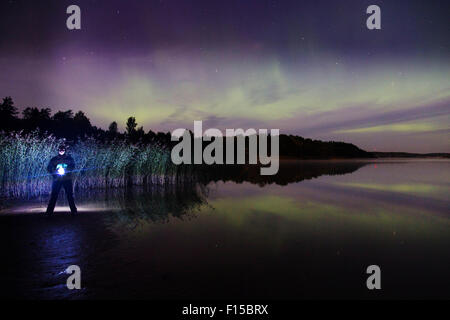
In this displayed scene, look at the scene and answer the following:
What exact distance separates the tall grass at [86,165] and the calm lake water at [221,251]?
3.27m

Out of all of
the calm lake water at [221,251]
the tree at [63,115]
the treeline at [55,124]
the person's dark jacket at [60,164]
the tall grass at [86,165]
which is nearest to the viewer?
the calm lake water at [221,251]

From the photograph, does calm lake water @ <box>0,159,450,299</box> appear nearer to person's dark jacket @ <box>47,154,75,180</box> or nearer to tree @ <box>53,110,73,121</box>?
person's dark jacket @ <box>47,154,75,180</box>

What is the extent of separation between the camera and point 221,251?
7.45 m

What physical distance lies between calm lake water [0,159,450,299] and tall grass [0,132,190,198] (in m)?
3.27

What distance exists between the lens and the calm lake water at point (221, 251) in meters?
5.34

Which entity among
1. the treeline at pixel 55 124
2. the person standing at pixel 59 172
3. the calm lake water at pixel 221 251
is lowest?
the calm lake water at pixel 221 251

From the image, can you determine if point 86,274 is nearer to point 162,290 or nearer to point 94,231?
point 162,290

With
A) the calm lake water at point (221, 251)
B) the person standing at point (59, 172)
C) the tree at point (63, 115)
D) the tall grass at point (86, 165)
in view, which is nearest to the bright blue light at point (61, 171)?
the person standing at point (59, 172)

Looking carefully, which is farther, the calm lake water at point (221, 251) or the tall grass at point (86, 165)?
the tall grass at point (86, 165)

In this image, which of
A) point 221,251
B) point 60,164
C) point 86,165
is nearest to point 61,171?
point 60,164

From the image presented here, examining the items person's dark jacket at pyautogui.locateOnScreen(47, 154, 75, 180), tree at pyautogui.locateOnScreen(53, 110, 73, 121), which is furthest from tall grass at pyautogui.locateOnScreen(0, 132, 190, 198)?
tree at pyautogui.locateOnScreen(53, 110, 73, 121)

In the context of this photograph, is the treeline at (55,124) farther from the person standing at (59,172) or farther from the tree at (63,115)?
the person standing at (59,172)

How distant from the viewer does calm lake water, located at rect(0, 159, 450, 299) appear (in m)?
5.34
